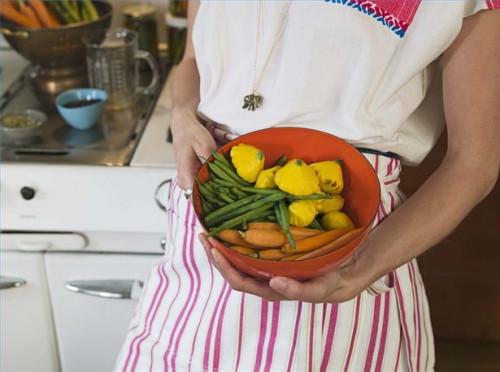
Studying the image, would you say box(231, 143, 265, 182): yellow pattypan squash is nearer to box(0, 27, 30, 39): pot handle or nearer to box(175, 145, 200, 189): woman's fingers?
box(175, 145, 200, 189): woman's fingers

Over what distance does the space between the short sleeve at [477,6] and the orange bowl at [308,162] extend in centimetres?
21

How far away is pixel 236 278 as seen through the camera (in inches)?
27.2

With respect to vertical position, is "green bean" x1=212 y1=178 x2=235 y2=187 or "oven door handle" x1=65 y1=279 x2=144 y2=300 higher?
"green bean" x1=212 y1=178 x2=235 y2=187

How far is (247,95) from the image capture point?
2.84 ft

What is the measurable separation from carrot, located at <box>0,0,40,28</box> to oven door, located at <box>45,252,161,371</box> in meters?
0.49

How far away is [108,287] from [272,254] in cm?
65

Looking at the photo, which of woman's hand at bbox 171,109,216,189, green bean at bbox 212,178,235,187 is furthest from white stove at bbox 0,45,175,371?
green bean at bbox 212,178,235,187

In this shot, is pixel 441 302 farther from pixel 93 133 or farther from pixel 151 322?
pixel 93 133

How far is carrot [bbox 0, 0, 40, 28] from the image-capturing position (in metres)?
1.31

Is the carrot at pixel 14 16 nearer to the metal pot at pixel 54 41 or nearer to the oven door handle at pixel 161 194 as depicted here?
the metal pot at pixel 54 41

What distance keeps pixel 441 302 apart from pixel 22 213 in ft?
2.76

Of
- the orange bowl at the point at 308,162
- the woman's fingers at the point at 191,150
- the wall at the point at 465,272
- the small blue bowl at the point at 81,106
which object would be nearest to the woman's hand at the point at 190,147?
the woman's fingers at the point at 191,150

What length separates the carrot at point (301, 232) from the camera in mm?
660

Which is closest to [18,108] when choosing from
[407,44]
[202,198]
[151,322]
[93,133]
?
[93,133]
